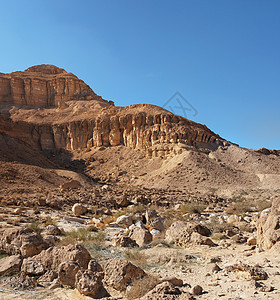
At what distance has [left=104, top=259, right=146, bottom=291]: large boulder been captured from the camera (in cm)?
448

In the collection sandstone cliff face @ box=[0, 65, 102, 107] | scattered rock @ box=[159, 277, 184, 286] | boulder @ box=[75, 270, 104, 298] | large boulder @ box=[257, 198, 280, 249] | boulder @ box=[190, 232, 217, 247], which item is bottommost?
boulder @ box=[75, 270, 104, 298]

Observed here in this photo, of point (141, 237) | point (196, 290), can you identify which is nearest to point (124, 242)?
point (141, 237)

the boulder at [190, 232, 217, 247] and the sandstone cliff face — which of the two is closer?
the boulder at [190, 232, 217, 247]

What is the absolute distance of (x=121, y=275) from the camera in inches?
179

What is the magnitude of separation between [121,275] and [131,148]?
43264 millimetres

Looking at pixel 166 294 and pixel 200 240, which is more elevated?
pixel 200 240

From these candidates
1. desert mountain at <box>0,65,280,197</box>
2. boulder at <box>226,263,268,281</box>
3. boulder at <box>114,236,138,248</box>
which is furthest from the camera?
desert mountain at <box>0,65,280,197</box>

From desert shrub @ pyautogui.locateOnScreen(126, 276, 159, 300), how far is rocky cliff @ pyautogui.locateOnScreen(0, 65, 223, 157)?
35.8 meters

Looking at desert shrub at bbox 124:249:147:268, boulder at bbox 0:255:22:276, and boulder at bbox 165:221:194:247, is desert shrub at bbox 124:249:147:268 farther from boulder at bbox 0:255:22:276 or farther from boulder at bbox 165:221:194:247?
boulder at bbox 0:255:22:276

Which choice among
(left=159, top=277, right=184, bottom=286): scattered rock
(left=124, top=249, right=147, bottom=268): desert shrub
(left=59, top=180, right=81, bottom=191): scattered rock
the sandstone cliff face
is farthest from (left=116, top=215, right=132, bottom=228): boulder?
the sandstone cliff face

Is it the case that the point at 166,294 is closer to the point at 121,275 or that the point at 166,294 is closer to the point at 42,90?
the point at 121,275

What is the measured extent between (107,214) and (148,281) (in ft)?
36.7

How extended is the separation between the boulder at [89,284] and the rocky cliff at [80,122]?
35903 millimetres

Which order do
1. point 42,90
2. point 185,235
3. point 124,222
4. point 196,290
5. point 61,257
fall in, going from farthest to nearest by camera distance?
point 42,90 → point 124,222 → point 185,235 → point 61,257 → point 196,290
